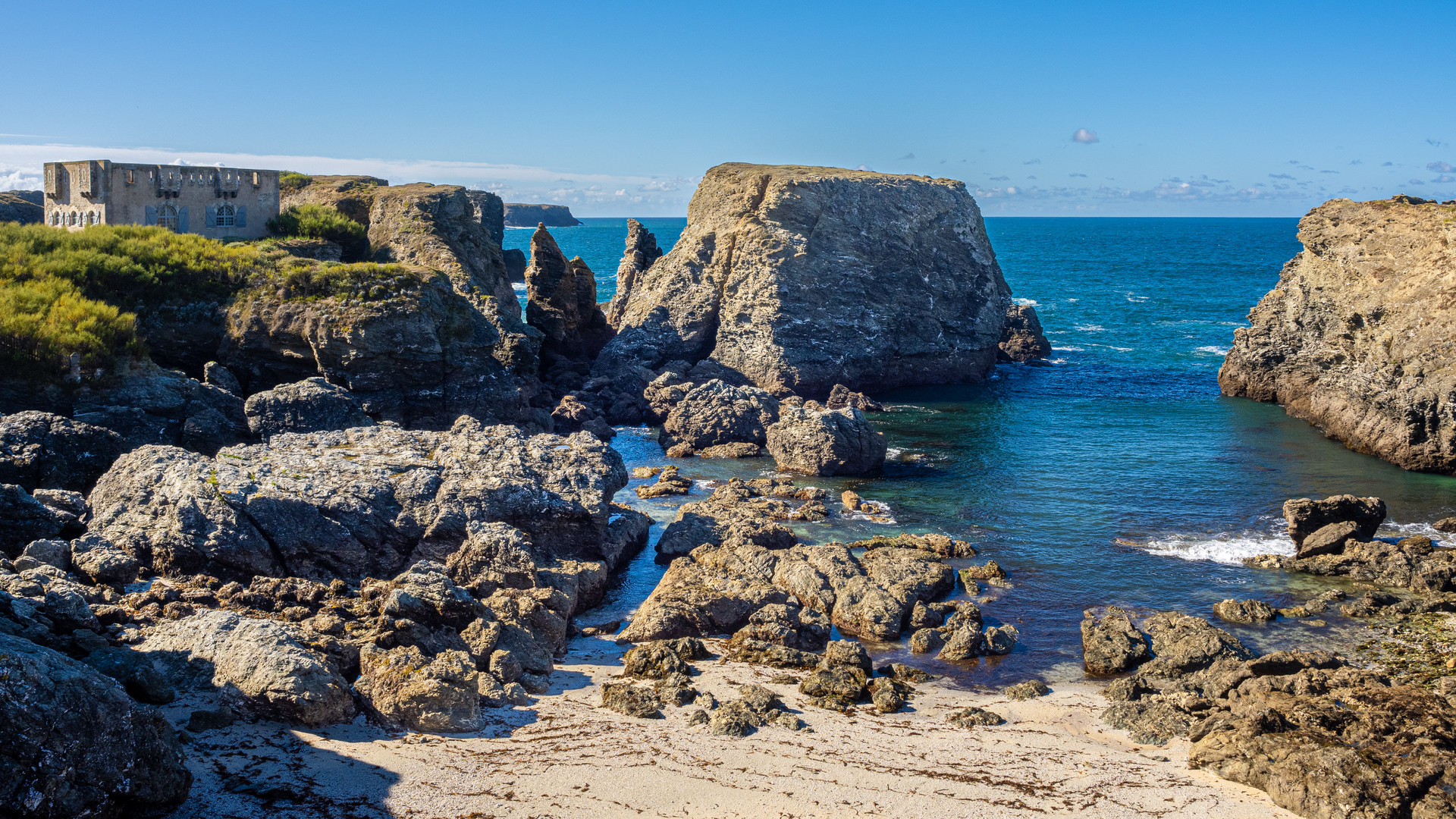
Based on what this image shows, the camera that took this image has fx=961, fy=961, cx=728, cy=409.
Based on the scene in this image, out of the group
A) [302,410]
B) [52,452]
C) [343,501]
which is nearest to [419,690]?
[343,501]

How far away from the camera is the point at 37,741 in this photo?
11266mm

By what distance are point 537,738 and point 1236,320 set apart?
294ft

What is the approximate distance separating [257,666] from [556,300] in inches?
1648

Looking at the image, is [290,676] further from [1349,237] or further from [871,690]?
[1349,237]

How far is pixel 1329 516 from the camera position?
98.4 feet

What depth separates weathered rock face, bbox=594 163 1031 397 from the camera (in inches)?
2184

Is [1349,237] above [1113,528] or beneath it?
above

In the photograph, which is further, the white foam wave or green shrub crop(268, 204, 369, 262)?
green shrub crop(268, 204, 369, 262)

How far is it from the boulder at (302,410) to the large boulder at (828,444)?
16.3 m

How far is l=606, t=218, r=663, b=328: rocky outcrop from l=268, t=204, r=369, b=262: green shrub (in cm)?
1804

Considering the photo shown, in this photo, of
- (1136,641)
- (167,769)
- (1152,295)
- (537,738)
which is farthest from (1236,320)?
(167,769)

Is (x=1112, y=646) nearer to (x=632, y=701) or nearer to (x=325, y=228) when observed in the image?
(x=632, y=701)

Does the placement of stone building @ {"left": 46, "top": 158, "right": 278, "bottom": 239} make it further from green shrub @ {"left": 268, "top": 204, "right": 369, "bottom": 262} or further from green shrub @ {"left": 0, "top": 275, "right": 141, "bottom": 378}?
green shrub @ {"left": 0, "top": 275, "right": 141, "bottom": 378}

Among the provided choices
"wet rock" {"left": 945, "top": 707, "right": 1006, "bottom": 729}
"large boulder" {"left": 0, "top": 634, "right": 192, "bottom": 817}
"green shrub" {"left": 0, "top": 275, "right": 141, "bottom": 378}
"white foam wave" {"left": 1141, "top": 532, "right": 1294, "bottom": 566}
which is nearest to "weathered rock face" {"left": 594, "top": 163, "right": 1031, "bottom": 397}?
"white foam wave" {"left": 1141, "top": 532, "right": 1294, "bottom": 566}
